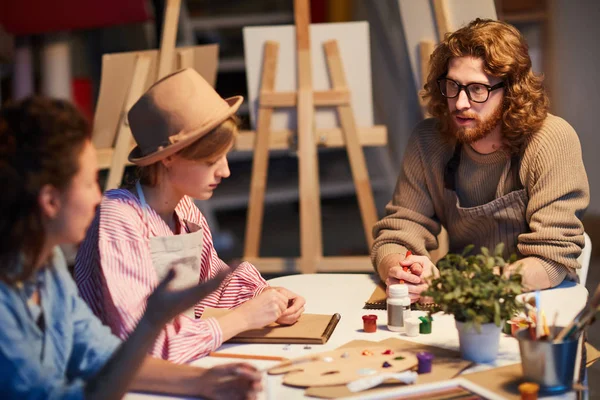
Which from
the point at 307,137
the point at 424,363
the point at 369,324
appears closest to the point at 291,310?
the point at 369,324

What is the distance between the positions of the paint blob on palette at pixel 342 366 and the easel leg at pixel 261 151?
227cm

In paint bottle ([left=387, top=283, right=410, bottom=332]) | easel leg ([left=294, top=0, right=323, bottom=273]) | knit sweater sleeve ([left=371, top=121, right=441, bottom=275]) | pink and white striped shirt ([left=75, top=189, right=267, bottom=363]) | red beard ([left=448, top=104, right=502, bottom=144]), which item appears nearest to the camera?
pink and white striped shirt ([left=75, top=189, right=267, bottom=363])

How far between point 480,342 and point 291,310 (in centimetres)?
48

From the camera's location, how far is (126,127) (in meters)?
3.85

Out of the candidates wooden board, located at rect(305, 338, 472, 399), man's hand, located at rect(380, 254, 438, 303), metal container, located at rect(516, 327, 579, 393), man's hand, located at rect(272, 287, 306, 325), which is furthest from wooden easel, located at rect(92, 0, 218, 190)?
metal container, located at rect(516, 327, 579, 393)

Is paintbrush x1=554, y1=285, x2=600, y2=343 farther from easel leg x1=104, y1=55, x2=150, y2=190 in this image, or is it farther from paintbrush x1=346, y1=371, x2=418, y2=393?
easel leg x1=104, y1=55, x2=150, y2=190

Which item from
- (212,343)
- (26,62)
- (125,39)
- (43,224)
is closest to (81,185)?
(43,224)

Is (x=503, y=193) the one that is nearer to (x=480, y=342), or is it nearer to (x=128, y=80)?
(x=480, y=342)

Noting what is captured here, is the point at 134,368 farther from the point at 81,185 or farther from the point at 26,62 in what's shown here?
the point at 26,62

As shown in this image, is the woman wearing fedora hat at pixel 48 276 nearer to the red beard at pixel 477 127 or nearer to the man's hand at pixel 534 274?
the man's hand at pixel 534 274

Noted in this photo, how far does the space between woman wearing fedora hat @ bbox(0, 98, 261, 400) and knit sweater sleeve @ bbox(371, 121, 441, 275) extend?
1132mm

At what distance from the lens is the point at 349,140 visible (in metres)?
4.00

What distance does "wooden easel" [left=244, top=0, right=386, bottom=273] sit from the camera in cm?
395

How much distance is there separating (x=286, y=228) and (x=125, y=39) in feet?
6.74
